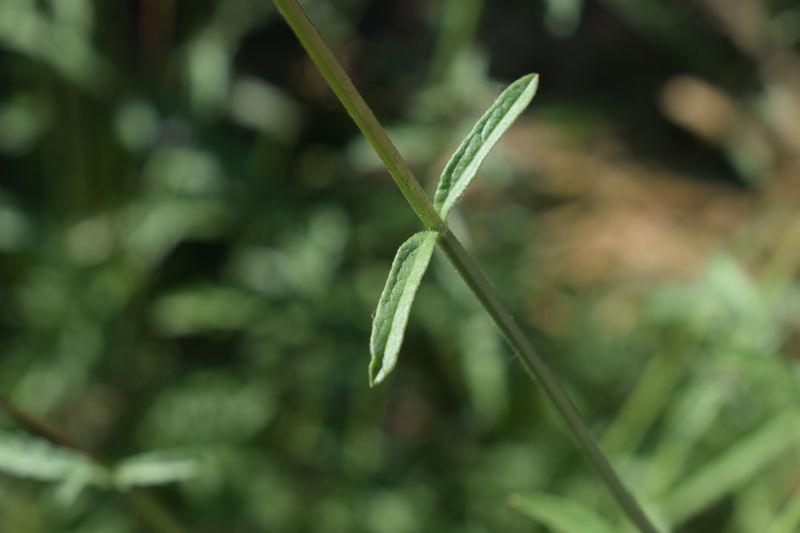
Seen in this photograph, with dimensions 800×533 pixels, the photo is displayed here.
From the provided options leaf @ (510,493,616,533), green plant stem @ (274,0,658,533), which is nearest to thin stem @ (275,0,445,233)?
green plant stem @ (274,0,658,533)

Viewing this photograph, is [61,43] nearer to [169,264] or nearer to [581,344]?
[169,264]

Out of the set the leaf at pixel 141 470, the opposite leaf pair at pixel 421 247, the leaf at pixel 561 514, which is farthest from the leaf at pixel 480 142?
the leaf at pixel 141 470

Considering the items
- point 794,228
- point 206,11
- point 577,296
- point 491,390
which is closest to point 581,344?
point 577,296

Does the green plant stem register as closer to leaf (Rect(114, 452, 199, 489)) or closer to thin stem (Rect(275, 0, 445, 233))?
thin stem (Rect(275, 0, 445, 233))

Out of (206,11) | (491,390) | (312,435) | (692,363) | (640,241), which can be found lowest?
(640,241)

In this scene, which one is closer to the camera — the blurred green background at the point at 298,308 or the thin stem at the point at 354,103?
the thin stem at the point at 354,103

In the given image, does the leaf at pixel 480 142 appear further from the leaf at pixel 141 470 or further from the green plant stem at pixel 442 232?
the leaf at pixel 141 470
